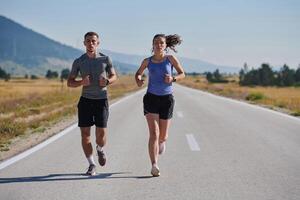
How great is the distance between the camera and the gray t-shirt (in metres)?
7.04

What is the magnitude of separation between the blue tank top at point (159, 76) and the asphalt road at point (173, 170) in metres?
1.18

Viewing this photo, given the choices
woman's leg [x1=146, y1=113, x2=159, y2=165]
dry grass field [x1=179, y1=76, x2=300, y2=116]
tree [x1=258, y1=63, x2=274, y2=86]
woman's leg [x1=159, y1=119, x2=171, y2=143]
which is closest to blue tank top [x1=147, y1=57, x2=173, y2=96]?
woman's leg [x1=146, y1=113, x2=159, y2=165]

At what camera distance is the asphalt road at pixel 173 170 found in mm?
5965

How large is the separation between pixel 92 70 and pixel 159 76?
93cm

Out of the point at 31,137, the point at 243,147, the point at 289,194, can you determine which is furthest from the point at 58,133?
the point at 289,194

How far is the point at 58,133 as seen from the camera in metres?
12.5

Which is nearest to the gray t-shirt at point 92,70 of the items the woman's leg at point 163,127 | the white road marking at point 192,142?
the woman's leg at point 163,127

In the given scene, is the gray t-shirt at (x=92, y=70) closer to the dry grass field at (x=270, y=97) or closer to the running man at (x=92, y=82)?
the running man at (x=92, y=82)

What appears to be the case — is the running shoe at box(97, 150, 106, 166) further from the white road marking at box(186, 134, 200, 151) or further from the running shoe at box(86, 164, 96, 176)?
the white road marking at box(186, 134, 200, 151)

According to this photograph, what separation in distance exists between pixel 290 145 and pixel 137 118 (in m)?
7.60

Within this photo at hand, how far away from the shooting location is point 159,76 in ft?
23.1

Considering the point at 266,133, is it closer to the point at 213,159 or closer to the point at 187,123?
the point at 187,123

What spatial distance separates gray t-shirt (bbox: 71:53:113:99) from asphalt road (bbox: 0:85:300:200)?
45.0 inches

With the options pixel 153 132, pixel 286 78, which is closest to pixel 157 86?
pixel 153 132
